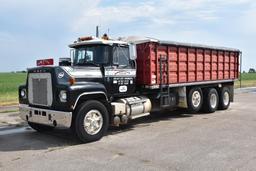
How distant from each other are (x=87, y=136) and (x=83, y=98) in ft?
2.98

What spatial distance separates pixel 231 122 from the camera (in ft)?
35.1

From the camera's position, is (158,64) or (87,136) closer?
(87,136)

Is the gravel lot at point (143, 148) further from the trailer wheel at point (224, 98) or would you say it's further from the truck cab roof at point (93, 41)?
the trailer wheel at point (224, 98)

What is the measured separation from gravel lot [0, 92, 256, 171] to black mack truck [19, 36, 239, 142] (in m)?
0.48

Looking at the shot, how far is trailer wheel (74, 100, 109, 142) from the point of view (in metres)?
7.91

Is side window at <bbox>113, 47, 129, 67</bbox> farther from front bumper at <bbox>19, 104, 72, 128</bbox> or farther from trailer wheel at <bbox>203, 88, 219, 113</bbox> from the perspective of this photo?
trailer wheel at <bbox>203, 88, 219, 113</bbox>

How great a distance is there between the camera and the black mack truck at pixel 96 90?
798 centimetres

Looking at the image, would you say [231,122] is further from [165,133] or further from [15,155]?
[15,155]

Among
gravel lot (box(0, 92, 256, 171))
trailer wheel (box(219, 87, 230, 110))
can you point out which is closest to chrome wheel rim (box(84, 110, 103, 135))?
gravel lot (box(0, 92, 256, 171))

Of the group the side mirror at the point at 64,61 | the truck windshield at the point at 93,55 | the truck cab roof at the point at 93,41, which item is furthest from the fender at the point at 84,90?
the side mirror at the point at 64,61

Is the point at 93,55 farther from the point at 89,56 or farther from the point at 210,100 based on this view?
the point at 210,100

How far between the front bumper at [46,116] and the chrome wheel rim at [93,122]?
1.58 feet

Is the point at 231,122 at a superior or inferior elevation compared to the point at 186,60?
inferior

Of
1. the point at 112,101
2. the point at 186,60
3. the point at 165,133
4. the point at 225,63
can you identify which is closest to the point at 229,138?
the point at 165,133
